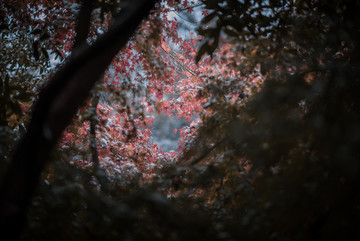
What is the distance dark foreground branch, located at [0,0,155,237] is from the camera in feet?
4.36

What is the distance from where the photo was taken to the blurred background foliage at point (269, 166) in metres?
1.53

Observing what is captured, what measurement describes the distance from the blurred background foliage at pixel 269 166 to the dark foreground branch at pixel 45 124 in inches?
17.5

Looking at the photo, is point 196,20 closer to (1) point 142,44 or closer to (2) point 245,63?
(1) point 142,44

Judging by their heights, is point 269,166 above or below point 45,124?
above

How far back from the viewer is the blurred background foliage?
1.53 meters

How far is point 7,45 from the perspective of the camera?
4.79 m

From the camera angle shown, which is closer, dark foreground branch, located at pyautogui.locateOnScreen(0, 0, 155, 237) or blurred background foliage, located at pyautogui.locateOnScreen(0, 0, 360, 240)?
dark foreground branch, located at pyautogui.locateOnScreen(0, 0, 155, 237)

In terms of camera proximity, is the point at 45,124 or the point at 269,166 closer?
the point at 45,124

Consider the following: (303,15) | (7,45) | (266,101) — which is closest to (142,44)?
(303,15)

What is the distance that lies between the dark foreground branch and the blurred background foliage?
0.45 m

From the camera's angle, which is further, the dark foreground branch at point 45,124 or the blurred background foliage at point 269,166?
the blurred background foliage at point 269,166

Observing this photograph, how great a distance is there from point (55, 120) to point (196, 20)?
3.43 meters

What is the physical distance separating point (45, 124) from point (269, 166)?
6.18 feet

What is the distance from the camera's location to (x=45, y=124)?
1.49 m
